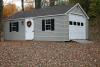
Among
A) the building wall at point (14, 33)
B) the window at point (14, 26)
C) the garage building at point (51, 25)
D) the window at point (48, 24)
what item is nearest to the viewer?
the garage building at point (51, 25)

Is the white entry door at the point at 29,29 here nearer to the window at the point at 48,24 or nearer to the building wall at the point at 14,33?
the building wall at the point at 14,33

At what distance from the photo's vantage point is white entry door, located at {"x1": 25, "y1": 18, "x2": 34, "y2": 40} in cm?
2659

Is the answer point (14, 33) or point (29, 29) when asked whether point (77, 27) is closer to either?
point (29, 29)

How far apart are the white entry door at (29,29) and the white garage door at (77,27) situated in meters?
4.28

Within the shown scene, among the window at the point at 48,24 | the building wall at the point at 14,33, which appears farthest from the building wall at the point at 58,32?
the building wall at the point at 14,33

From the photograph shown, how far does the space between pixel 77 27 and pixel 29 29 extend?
492cm

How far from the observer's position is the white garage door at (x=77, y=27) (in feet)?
80.5

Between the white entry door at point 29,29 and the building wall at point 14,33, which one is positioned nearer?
the white entry door at point 29,29

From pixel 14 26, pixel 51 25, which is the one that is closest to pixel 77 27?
pixel 51 25

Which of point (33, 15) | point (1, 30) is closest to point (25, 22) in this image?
→ point (33, 15)

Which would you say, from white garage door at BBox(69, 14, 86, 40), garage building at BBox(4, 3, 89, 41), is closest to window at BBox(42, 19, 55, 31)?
garage building at BBox(4, 3, 89, 41)

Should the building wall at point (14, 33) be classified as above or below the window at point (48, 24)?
below

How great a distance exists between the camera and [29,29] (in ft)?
88.2

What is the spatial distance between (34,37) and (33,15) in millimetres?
2315
